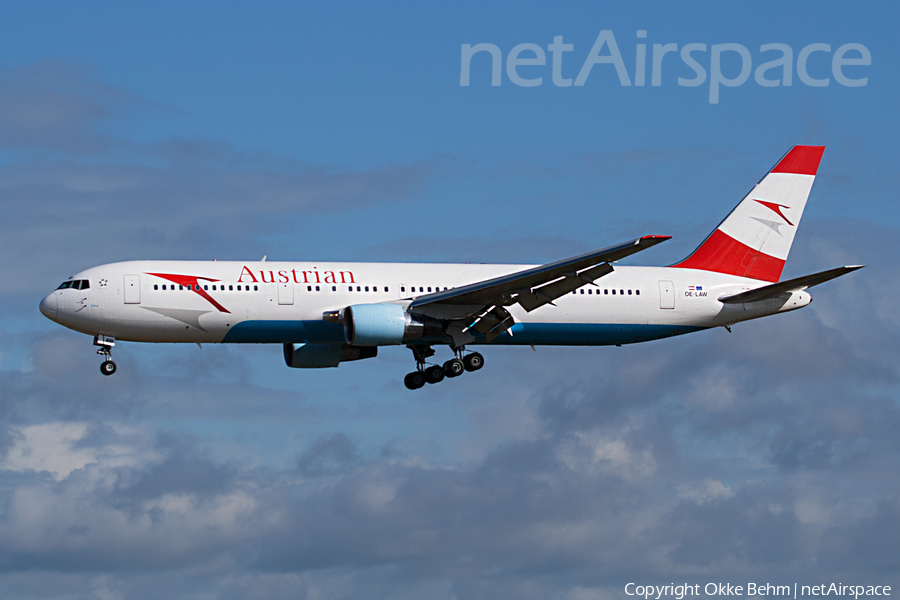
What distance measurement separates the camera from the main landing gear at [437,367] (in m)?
54.5

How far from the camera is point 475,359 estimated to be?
54469mm

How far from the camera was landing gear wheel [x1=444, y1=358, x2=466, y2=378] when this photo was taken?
5469 cm

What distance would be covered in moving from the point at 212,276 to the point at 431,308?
30.5 ft

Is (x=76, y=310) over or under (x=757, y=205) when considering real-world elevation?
under

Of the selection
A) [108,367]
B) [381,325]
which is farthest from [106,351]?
[381,325]

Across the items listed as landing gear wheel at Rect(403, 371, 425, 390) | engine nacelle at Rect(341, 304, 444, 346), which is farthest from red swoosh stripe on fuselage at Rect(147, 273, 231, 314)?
landing gear wheel at Rect(403, 371, 425, 390)

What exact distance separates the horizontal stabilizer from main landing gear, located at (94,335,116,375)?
2750cm

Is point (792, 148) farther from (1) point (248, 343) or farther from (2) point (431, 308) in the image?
(1) point (248, 343)

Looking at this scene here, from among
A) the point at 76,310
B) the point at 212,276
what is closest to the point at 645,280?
the point at 212,276

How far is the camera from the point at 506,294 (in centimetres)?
5053

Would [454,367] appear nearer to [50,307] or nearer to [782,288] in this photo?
[782,288]

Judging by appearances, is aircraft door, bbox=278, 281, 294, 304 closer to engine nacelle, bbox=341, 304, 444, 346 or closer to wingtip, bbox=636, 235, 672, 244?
engine nacelle, bbox=341, 304, 444, 346

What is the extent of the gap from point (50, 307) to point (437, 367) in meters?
17.1

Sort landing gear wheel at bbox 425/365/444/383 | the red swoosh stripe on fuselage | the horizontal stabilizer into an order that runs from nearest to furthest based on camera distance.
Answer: the red swoosh stripe on fuselage → the horizontal stabilizer → landing gear wheel at bbox 425/365/444/383
